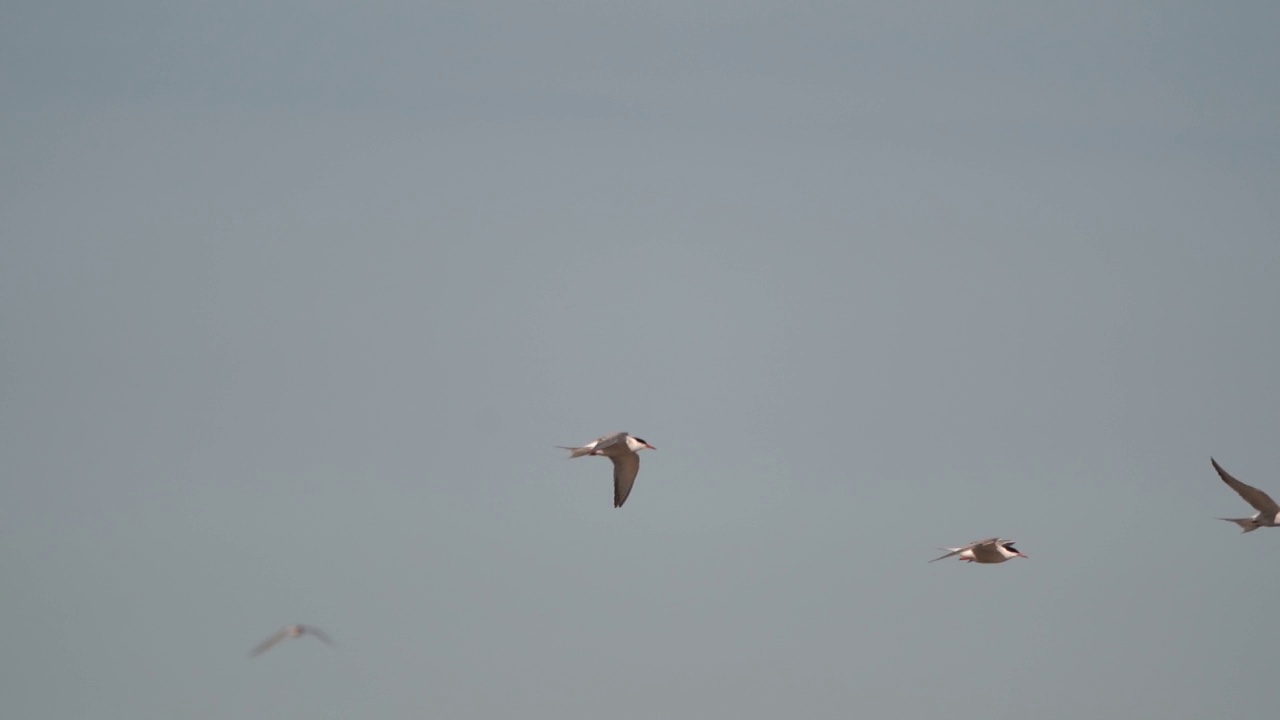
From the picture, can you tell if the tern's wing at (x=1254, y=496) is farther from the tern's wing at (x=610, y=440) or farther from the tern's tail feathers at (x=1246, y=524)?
the tern's wing at (x=610, y=440)

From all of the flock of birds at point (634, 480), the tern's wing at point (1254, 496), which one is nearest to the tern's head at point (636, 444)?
the flock of birds at point (634, 480)

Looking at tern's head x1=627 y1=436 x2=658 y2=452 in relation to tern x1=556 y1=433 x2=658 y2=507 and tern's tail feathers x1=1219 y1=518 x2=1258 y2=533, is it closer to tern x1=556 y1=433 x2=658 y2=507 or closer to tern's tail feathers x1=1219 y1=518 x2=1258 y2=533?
tern x1=556 y1=433 x2=658 y2=507

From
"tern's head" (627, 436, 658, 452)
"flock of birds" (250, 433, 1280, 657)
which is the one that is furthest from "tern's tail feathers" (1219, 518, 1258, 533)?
"tern's head" (627, 436, 658, 452)

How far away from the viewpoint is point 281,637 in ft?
85.5

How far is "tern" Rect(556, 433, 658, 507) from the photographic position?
30438mm

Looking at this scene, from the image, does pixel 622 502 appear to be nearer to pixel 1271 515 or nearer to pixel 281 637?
pixel 281 637

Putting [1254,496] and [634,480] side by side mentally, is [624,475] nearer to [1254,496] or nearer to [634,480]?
[634,480]

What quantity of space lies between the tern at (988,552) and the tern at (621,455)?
7041mm

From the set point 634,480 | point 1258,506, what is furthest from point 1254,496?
point 634,480

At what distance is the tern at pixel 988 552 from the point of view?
3222 cm

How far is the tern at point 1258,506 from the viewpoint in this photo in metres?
31.0

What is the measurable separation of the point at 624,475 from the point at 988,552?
8.14 metres

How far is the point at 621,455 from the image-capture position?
31.1 meters

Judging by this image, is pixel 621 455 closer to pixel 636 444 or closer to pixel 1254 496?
pixel 636 444
